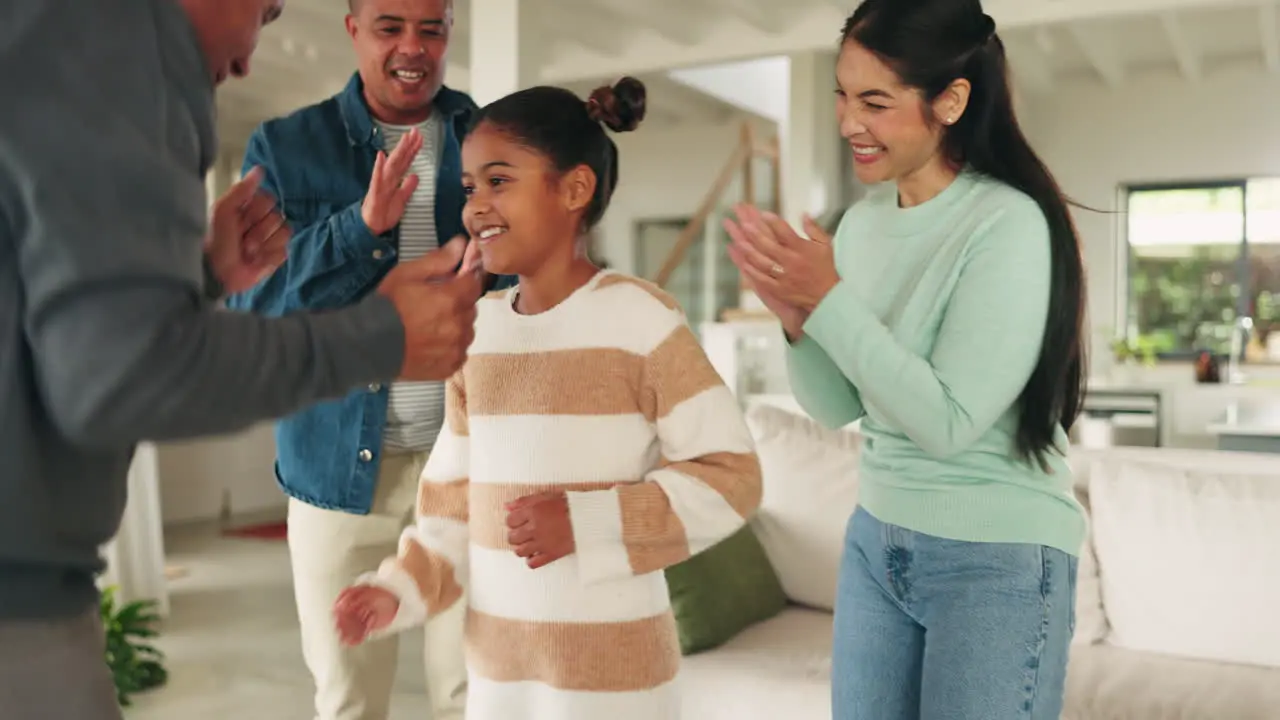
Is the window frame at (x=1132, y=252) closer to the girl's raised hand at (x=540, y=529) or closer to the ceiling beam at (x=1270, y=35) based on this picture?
the ceiling beam at (x=1270, y=35)

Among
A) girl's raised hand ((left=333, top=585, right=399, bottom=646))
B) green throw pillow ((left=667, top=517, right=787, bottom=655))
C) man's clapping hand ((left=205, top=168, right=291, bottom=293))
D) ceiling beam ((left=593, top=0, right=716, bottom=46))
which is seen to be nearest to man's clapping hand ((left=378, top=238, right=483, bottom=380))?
man's clapping hand ((left=205, top=168, right=291, bottom=293))

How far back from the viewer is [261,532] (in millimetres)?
6723

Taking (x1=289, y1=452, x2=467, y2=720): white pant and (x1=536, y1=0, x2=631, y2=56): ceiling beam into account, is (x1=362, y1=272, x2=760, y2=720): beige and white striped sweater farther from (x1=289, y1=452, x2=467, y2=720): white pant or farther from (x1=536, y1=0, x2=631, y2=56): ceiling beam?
(x1=536, y1=0, x2=631, y2=56): ceiling beam

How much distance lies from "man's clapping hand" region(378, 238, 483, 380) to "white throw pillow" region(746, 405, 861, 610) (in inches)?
77.2

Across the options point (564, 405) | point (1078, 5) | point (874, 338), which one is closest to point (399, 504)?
point (564, 405)

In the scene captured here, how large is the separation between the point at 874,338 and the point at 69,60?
751mm

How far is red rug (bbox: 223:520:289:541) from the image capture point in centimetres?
655

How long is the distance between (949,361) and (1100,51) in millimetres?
6877

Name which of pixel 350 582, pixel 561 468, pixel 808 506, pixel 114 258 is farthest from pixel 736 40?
pixel 114 258

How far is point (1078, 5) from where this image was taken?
16.5ft

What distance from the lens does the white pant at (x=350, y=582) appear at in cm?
159

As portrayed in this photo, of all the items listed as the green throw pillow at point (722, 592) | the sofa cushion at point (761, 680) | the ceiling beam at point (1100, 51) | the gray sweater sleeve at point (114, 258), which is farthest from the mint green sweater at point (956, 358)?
the ceiling beam at point (1100, 51)

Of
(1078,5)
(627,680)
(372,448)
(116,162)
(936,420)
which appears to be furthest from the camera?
(1078,5)

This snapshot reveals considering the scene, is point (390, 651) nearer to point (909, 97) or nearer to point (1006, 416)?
point (1006, 416)
